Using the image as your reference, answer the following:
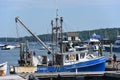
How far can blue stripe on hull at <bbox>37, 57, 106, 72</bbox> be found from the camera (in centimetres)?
4647

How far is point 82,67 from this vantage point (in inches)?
1959

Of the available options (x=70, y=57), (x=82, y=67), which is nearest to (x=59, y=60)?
(x=70, y=57)

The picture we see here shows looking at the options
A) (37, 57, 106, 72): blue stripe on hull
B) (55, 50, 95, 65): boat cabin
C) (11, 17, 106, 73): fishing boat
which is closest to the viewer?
(37, 57, 106, 72): blue stripe on hull

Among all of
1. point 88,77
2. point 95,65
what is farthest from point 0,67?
point 95,65

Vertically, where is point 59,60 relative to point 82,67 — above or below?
above

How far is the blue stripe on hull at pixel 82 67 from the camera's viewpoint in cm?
4647

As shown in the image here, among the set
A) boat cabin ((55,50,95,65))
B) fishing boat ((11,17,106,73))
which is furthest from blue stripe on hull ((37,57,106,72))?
boat cabin ((55,50,95,65))

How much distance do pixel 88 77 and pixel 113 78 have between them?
2.24 metres

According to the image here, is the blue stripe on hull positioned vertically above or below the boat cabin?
below

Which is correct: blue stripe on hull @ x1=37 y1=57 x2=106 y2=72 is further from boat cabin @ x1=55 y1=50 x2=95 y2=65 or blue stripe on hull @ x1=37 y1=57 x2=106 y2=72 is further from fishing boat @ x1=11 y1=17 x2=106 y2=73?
boat cabin @ x1=55 y1=50 x2=95 y2=65

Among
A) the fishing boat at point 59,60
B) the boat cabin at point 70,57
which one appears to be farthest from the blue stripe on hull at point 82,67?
the boat cabin at point 70,57

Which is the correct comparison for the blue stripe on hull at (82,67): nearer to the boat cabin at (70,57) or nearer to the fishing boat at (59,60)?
the fishing boat at (59,60)

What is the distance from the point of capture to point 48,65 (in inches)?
1865

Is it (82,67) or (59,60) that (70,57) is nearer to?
(59,60)
